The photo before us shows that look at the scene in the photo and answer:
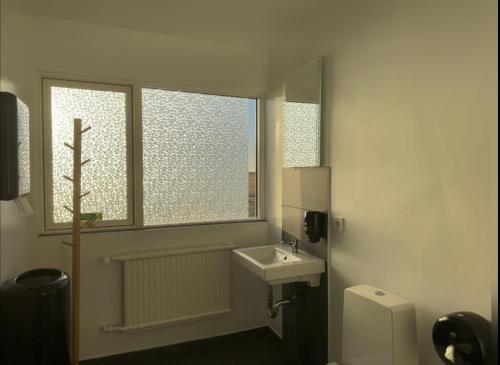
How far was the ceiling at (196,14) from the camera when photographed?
2.14 m

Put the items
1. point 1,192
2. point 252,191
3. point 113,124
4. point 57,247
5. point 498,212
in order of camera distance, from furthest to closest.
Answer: point 252,191 < point 113,124 < point 57,247 < point 1,192 < point 498,212

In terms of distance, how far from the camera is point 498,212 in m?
1.18

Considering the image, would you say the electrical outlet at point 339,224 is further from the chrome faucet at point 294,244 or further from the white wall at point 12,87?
the white wall at point 12,87

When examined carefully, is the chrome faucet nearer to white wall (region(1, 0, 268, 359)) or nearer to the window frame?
white wall (region(1, 0, 268, 359))

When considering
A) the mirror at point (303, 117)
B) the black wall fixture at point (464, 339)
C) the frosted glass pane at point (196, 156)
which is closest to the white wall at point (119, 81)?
the frosted glass pane at point (196, 156)

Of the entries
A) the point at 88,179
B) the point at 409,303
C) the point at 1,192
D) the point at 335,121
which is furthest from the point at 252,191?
the point at 1,192

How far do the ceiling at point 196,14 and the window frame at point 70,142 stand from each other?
0.45 m

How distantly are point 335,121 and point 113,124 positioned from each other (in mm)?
1641

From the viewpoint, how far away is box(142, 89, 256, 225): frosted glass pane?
267 cm

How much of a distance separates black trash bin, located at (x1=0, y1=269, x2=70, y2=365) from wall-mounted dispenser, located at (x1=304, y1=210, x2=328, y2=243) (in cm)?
149

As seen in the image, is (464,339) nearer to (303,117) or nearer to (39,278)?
(303,117)

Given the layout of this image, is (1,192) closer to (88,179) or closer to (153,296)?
(88,179)

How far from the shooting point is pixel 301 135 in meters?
2.47

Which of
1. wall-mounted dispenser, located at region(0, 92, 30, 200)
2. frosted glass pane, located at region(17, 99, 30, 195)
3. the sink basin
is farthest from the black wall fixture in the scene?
frosted glass pane, located at region(17, 99, 30, 195)
